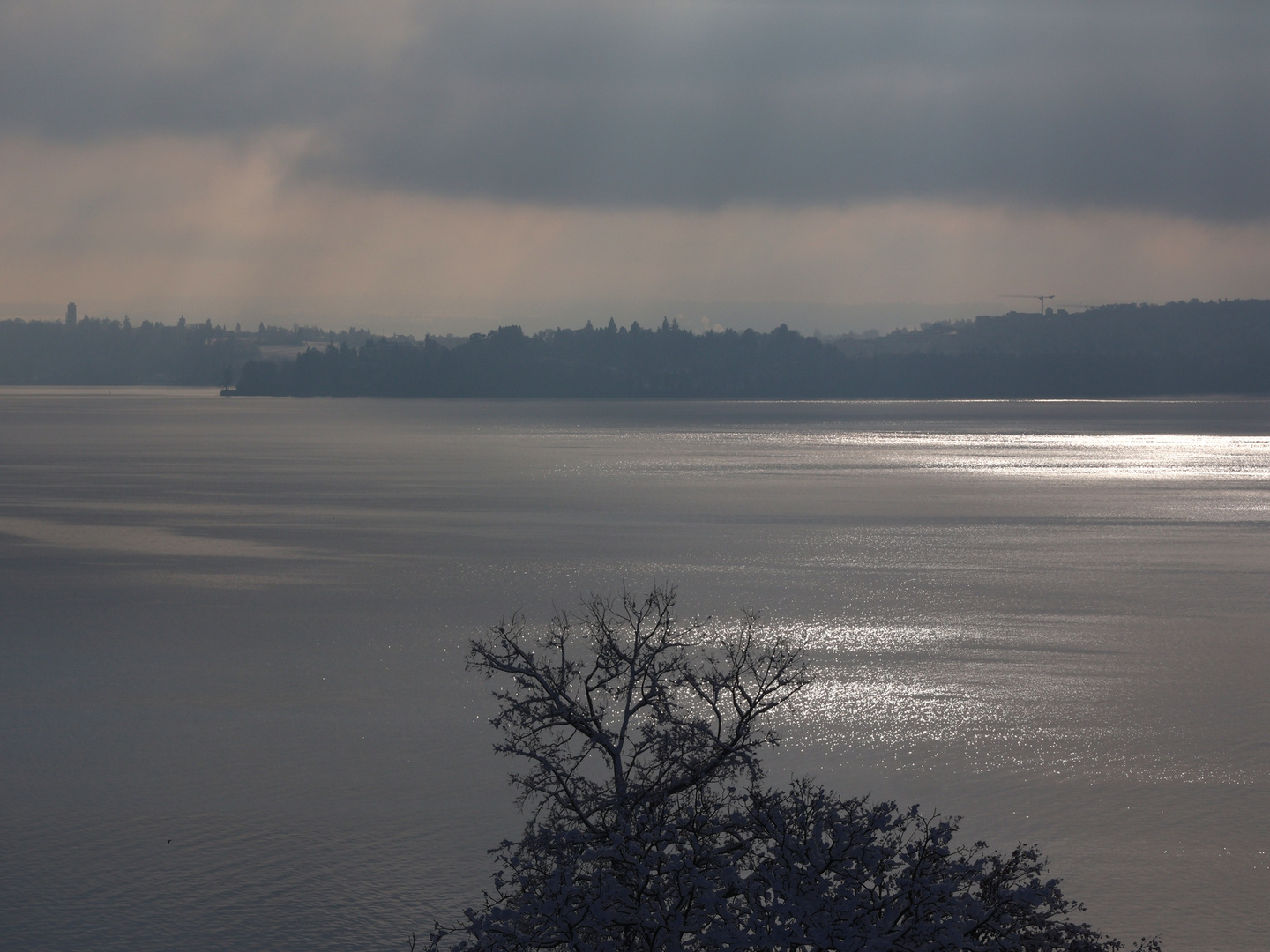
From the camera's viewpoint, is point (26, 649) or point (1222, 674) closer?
point (1222, 674)

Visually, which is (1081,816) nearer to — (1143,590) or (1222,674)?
(1222,674)

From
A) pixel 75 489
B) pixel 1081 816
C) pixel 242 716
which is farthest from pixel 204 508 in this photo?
pixel 1081 816

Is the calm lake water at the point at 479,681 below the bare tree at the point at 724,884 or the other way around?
below

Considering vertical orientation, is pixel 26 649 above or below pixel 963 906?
below

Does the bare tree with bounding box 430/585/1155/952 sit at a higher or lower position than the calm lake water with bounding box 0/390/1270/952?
higher

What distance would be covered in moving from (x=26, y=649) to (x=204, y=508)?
29614mm

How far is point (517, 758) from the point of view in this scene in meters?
19.9

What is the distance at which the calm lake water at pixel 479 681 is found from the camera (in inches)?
607

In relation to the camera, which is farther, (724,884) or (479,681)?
(479,681)

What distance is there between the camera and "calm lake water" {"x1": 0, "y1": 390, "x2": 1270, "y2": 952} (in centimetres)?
1543

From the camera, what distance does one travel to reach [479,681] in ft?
80.5

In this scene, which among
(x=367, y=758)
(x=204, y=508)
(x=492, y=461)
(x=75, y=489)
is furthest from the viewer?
(x=492, y=461)

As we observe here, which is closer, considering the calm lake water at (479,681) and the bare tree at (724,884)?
the bare tree at (724,884)

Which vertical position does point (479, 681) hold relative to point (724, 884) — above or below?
below
